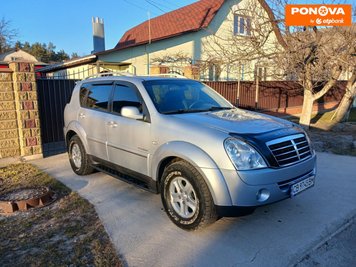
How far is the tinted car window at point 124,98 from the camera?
4273 mm

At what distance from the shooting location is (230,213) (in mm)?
3162

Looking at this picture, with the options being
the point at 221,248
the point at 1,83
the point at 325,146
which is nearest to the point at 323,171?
the point at 325,146

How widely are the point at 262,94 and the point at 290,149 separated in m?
11.1

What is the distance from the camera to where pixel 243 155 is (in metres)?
3.11

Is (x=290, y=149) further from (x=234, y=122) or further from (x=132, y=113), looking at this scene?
(x=132, y=113)

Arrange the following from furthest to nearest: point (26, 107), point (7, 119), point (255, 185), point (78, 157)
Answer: point (26, 107) < point (7, 119) < point (78, 157) < point (255, 185)

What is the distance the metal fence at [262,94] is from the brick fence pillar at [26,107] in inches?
247

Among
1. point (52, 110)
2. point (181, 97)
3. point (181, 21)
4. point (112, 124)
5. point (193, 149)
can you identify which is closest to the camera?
point (193, 149)

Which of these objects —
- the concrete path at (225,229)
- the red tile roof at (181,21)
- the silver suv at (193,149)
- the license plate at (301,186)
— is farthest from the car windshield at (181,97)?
the red tile roof at (181,21)

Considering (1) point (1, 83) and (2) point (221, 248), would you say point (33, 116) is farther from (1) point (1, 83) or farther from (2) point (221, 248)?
(2) point (221, 248)

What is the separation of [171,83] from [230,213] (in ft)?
7.37

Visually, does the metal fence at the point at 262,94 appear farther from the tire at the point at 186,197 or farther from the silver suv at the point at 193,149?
the tire at the point at 186,197

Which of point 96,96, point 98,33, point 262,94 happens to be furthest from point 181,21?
point 96,96

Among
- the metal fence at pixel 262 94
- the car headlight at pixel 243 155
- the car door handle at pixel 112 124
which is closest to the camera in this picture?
the car headlight at pixel 243 155
